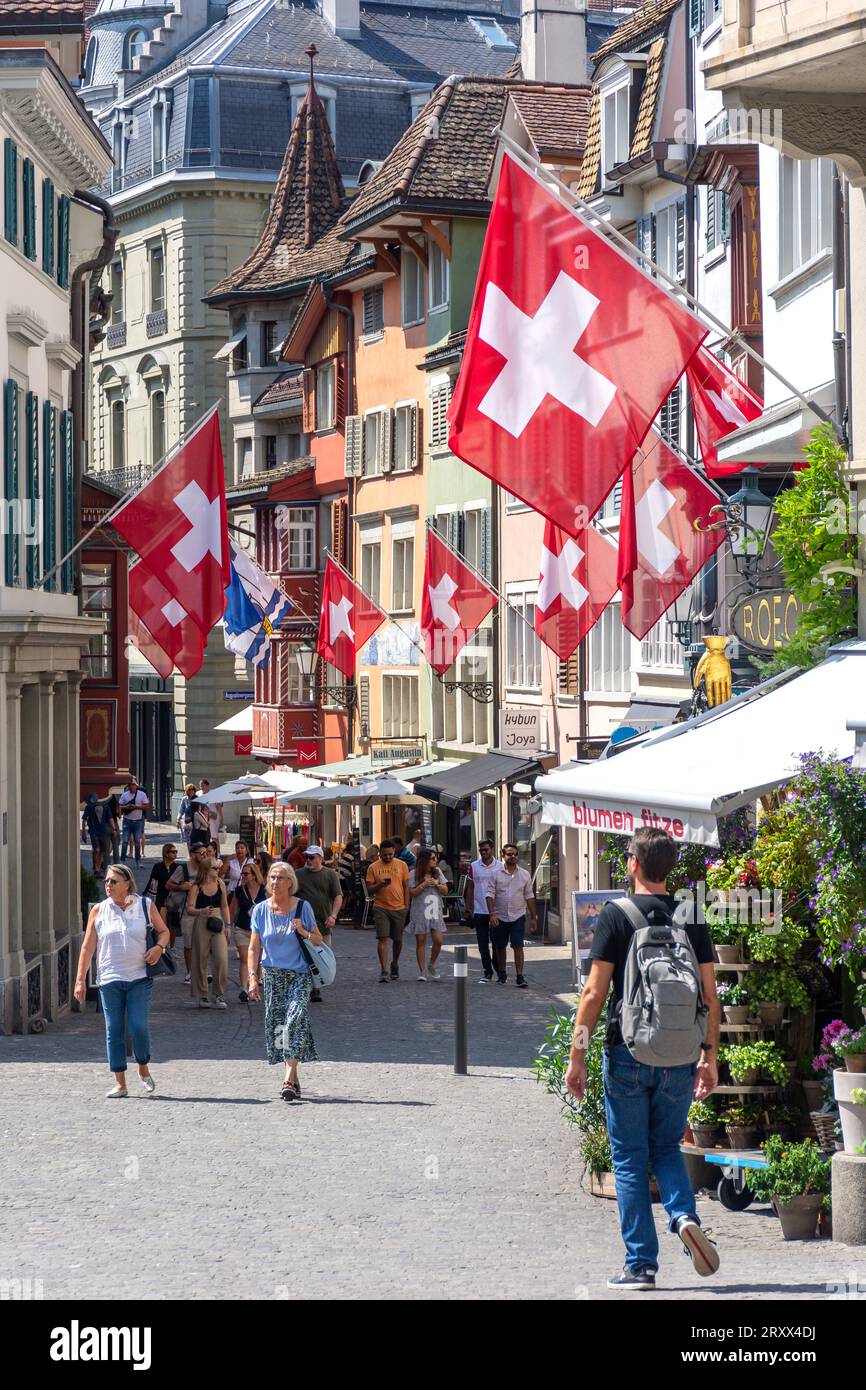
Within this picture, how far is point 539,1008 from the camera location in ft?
82.7

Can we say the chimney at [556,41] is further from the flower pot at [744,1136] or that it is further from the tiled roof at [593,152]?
the flower pot at [744,1136]

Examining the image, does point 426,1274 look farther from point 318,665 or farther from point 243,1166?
point 318,665

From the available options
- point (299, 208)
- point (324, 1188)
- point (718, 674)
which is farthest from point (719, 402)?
point (299, 208)

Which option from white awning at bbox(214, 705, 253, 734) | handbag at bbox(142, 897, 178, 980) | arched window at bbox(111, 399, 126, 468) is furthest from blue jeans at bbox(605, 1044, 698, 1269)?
arched window at bbox(111, 399, 126, 468)

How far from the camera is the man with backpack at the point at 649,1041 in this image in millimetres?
9203

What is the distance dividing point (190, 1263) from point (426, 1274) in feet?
3.49

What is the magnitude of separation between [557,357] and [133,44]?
6608cm

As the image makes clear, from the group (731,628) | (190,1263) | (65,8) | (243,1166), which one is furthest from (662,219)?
(190,1263)

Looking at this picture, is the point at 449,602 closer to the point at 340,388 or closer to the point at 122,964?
the point at 122,964

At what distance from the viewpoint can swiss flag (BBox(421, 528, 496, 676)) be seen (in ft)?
111

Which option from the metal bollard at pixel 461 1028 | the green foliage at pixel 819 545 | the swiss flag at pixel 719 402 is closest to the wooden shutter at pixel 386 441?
the swiss flag at pixel 719 402

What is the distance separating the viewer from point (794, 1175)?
10.9m

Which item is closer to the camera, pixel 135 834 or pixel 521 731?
pixel 521 731

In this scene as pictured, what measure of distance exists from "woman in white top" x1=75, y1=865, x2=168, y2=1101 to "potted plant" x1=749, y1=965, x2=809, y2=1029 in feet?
20.1
